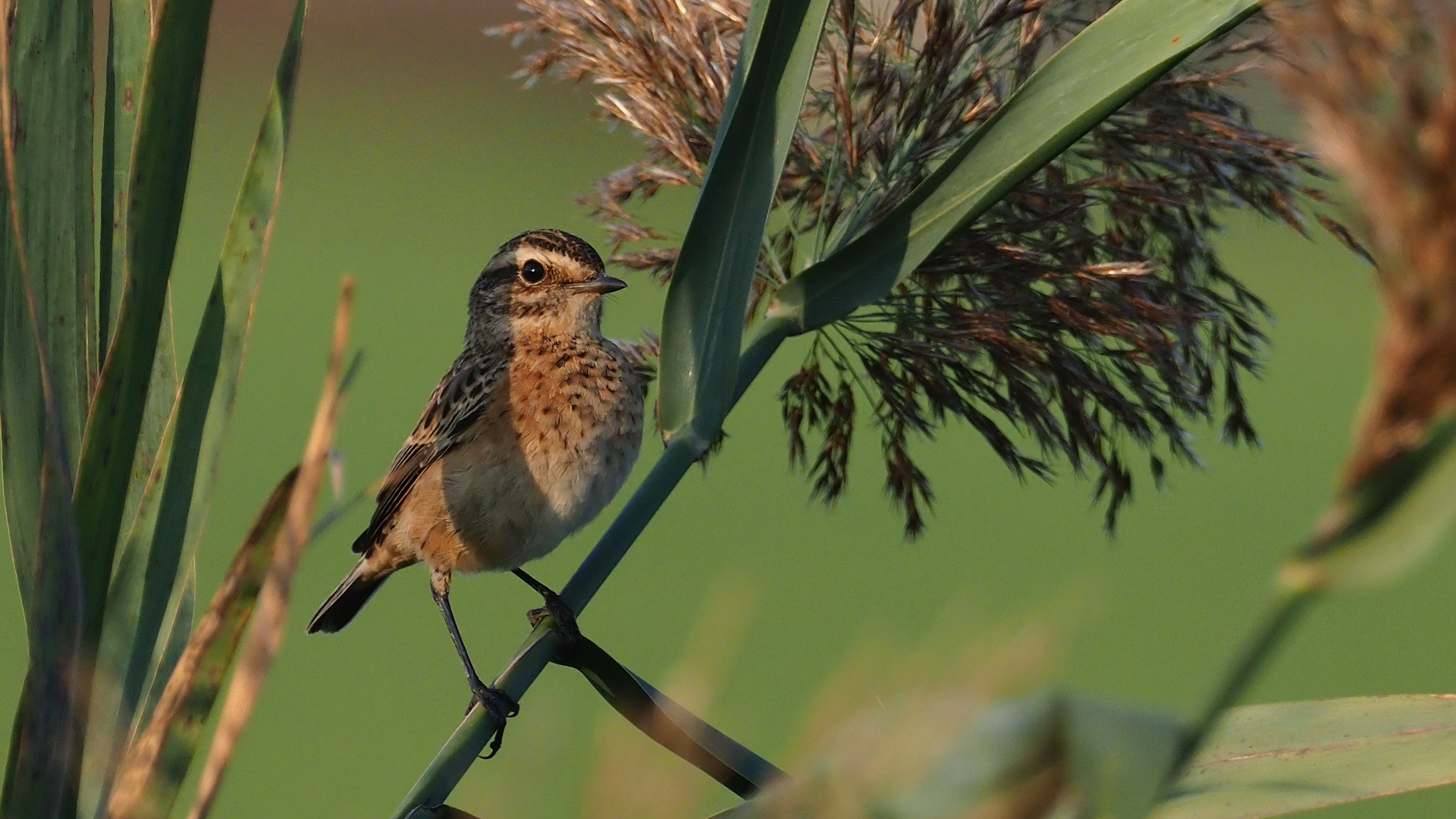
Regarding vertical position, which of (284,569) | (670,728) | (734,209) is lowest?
(670,728)

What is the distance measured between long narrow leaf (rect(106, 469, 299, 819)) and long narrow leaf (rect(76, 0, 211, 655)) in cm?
13

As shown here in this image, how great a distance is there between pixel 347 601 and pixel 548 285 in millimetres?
824

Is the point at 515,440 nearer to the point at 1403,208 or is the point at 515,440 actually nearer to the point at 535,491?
the point at 535,491

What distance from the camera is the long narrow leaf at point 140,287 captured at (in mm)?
885

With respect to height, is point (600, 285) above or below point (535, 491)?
above

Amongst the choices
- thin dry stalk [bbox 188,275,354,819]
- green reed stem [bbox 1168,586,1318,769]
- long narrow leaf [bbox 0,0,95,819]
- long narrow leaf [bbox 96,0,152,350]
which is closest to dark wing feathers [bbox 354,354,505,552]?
long narrow leaf [bbox 96,0,152,350]

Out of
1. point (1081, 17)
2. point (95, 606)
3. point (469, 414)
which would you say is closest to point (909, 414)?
point (1081, 17)

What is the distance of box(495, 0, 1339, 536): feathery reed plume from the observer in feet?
5.11

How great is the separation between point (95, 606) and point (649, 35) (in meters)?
0.96

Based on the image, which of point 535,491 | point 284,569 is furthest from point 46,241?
point 535,491

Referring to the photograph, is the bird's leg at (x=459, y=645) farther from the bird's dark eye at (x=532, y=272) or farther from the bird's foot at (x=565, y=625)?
the bird's dark eye at (x=532, y=272)

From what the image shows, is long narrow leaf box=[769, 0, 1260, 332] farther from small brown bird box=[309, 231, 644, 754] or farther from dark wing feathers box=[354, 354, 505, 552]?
dark wing feathers box=[354, 354, 505, 552]

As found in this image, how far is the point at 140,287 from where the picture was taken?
884mm

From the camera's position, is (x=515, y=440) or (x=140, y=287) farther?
(x=515, y=440)
